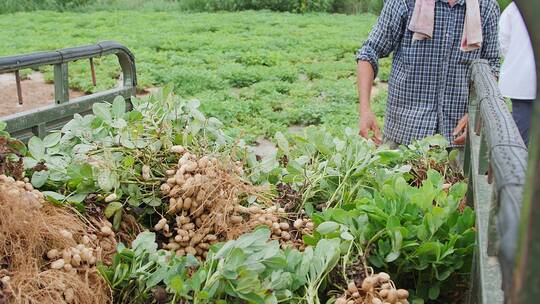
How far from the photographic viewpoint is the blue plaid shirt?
362 centimetres

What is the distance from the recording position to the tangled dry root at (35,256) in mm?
1531

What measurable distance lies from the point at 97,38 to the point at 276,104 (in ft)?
20.9

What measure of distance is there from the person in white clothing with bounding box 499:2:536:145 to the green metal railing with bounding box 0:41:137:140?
243cm

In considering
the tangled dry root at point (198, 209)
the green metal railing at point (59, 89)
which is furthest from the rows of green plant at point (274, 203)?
the green metal railing at point (59, 89)

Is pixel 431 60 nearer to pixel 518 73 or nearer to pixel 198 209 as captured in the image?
pixel 518 73

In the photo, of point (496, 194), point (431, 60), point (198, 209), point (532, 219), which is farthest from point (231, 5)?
point (532, 219)

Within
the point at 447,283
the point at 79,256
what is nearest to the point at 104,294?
the point at 79,256

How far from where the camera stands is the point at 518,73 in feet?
15.0

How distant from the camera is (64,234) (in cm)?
171

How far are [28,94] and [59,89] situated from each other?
283 inches

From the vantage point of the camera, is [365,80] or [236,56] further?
[236,56]

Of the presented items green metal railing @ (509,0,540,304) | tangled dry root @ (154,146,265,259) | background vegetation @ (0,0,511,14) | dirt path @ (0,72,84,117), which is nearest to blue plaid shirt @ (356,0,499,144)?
tangled dry root @ (154,146,265,259)

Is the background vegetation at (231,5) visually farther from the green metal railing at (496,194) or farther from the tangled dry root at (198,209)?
the tangled dry root at (198,209)

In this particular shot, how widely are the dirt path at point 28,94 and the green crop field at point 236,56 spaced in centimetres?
28
